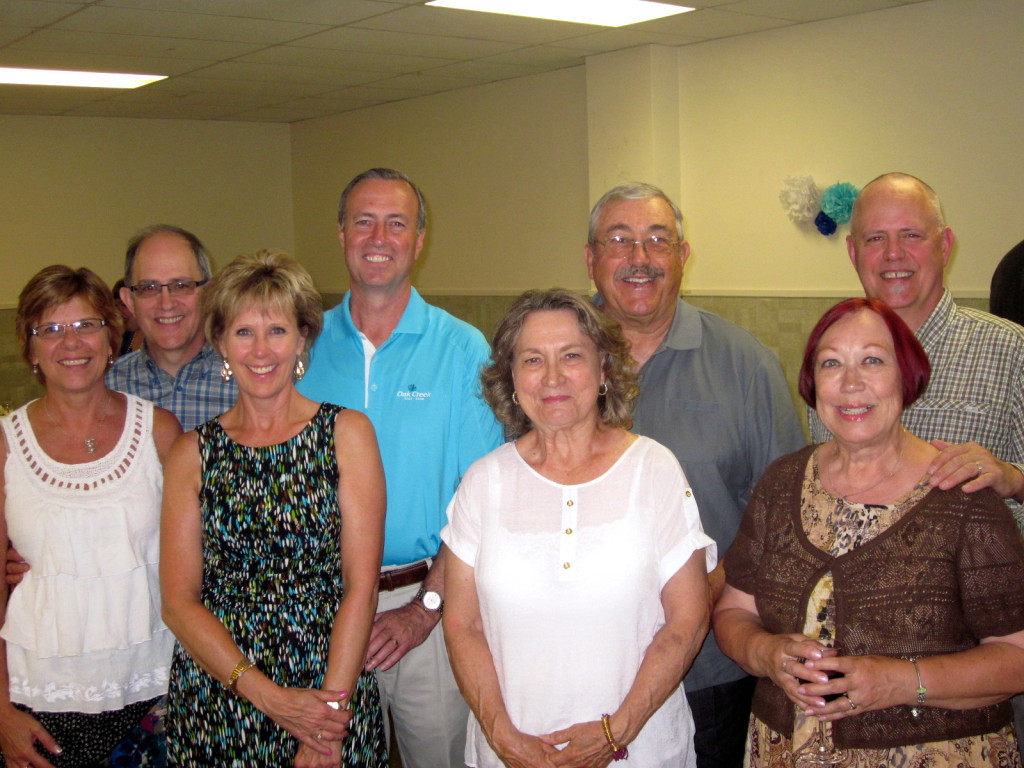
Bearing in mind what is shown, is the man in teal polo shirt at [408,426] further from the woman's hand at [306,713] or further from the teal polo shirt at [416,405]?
the woman's hand at [306,713]

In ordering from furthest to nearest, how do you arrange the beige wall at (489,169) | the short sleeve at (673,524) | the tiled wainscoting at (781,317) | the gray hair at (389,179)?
the beige wall at (489,169), the tiled wainscoting at (781,317), the gray hair at (389,179), the short sleeve at (673,524)

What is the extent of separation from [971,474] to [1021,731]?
0.92m

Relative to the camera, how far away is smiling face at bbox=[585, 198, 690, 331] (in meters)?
2.59

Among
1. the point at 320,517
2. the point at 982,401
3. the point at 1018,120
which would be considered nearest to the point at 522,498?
the point at 320,517

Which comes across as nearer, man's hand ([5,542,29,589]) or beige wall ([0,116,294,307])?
man's hand ([5,542,29,589])

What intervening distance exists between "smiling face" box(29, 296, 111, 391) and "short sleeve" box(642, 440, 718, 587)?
1.37 metres

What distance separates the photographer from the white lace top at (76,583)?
89.0 inches

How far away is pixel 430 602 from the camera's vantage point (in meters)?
2.47

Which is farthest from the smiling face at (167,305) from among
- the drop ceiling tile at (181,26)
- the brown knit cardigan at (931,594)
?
the drop ceiling tile at (181,26)

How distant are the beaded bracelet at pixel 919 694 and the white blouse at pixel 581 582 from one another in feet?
1.52

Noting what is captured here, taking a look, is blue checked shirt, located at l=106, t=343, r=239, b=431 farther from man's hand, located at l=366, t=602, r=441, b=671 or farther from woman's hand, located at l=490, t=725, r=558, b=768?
woman's hand, located at l=490, t=725, r=558, b=768

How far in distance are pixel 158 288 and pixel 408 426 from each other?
0.80 meters

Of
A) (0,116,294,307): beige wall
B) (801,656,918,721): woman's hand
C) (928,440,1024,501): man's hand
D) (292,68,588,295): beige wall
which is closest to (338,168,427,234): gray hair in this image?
(928,440,1024,501): man's hand

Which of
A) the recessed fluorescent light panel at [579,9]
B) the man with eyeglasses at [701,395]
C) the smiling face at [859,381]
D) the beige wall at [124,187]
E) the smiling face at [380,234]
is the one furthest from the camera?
the beige wall at [124,187]
